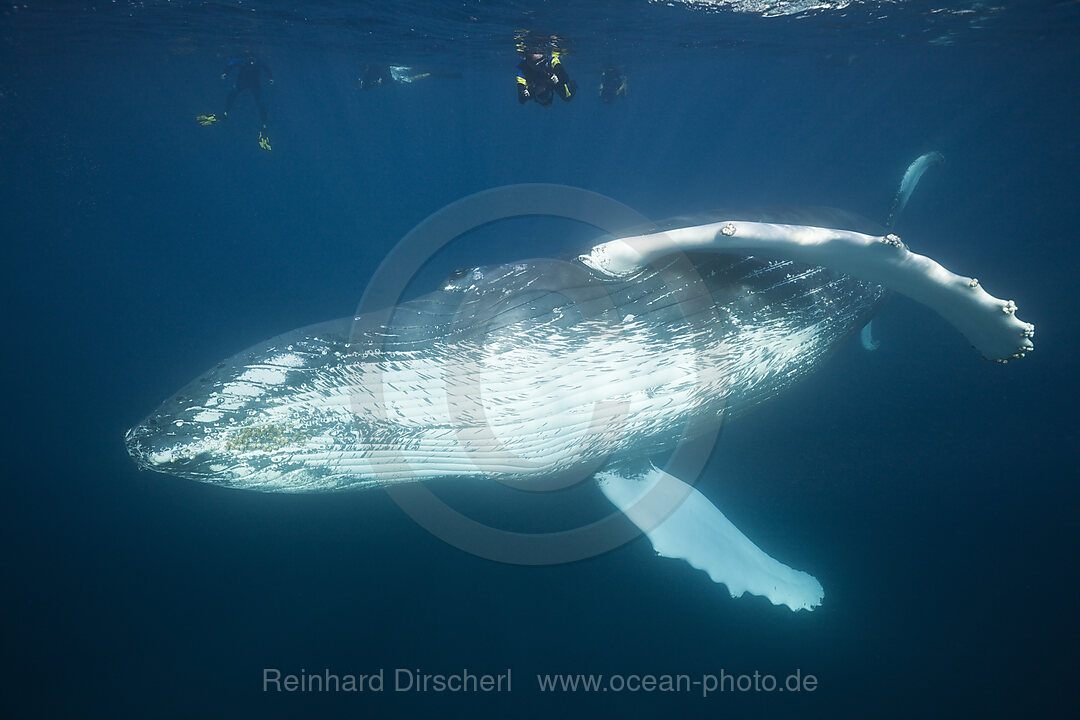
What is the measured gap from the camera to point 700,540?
5.05 metres

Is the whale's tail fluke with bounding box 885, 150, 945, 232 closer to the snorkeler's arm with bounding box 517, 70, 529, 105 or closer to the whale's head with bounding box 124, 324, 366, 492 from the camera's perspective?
the whale's head with bounding box 124, 324, 366, 492

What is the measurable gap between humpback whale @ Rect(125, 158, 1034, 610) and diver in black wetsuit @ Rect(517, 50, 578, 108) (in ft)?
27.3

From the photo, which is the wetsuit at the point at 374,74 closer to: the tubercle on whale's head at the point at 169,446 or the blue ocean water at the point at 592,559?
the blue ocean water at the point at 592,559

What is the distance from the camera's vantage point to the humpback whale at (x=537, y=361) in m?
2.49

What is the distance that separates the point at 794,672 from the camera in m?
5.99

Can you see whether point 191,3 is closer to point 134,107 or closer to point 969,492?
point 969,492

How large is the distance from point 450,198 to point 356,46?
10898 mm

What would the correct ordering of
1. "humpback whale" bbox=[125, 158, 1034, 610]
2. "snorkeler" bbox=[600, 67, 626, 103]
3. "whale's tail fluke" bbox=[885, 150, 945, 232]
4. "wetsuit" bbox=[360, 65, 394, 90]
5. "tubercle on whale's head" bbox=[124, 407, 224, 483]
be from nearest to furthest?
"tubercle on whale's head" bbox=[124, 407, 224, 483]
"humpback whale" bbox=[125, 158, 1034, 610]
"whale's tail fluke" bbox=[885, 150, 945, 232]
"snorkeler" bbox=[600, 67, 626, 103]
"wetsuit" bbox=[360, 65, 394, 90]

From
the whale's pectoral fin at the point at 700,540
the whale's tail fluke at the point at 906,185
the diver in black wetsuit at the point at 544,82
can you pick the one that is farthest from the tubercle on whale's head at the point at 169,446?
the diver in black wetsuit at the point at 544,82

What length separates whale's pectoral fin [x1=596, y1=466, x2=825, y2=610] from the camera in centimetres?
486

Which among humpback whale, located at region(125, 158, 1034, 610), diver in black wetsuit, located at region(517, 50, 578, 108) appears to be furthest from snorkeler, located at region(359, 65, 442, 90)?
humpback whale, located at region(125, 158, 1034, 610)

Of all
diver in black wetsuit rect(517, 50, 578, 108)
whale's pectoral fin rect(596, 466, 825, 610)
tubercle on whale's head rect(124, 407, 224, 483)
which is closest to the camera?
tubercle on whale's head rect(124, 407, 224, 483)

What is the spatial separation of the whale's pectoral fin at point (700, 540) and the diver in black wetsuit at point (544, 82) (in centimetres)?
898

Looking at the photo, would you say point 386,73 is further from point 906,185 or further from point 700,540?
point 700,540
